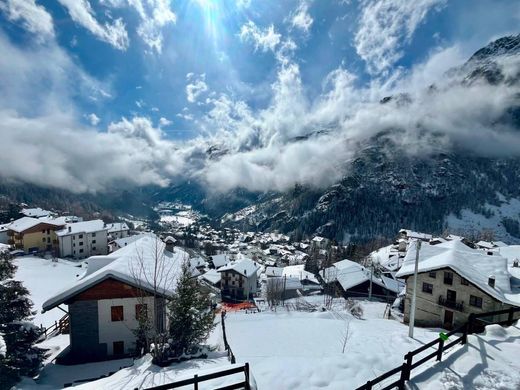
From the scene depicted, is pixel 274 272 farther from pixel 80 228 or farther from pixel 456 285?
pixel 80 228

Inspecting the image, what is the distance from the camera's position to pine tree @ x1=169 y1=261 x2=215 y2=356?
16156 mm

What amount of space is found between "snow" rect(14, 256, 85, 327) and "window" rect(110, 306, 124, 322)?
2185cm

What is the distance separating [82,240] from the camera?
87438mm

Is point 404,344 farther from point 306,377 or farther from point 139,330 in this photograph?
point 139,330

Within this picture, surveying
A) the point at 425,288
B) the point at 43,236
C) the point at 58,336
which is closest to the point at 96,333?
the point at 58,336

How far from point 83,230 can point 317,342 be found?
8846 centimetres

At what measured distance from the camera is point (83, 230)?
285ft

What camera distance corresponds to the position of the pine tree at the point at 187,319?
16156 millimetres

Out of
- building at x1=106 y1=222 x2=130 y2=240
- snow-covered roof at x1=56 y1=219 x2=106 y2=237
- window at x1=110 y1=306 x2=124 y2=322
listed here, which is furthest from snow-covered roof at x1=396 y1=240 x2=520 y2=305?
building at x1=106 y1=222 x2=130 y2=240

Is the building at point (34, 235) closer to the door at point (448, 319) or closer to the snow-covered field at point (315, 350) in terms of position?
the snow-covered field at point (315, 350)

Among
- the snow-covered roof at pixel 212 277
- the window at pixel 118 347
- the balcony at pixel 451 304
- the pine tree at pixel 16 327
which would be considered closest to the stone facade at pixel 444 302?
the balcony at pixel 451 304

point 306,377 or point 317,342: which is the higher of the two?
point 306,377

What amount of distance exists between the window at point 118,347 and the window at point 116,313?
174 centimetres

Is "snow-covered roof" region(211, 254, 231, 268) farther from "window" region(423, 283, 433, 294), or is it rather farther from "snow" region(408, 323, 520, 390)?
"snow" region(408, 323, 520, 390)
